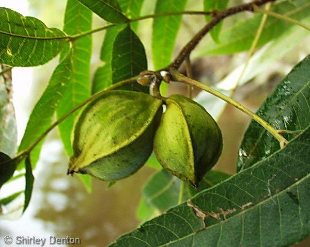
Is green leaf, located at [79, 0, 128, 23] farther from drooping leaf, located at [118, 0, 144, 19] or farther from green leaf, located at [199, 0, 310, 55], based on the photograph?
green leaf, located at [199, 0, 310, 55]

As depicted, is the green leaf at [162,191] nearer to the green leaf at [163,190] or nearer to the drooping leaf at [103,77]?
the green leaf at [163,190]

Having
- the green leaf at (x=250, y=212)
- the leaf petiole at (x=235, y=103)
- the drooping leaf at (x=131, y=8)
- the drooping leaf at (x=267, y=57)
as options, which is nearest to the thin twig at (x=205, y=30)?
the leaf petiole at (x=235, y=103)

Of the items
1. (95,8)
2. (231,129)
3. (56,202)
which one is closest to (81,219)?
(56,202)

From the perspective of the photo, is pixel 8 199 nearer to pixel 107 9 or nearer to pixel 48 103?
pixel 48 103

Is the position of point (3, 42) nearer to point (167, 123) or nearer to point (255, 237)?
point (167, 123)

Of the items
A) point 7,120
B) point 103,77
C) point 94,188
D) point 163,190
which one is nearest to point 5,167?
point 7,120

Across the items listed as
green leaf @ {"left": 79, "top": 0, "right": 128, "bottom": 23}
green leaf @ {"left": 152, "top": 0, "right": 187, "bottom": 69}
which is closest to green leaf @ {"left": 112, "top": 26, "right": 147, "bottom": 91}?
green leaf @ {"left": 79, "top": 0, "right": 128, "bottom": 23}
